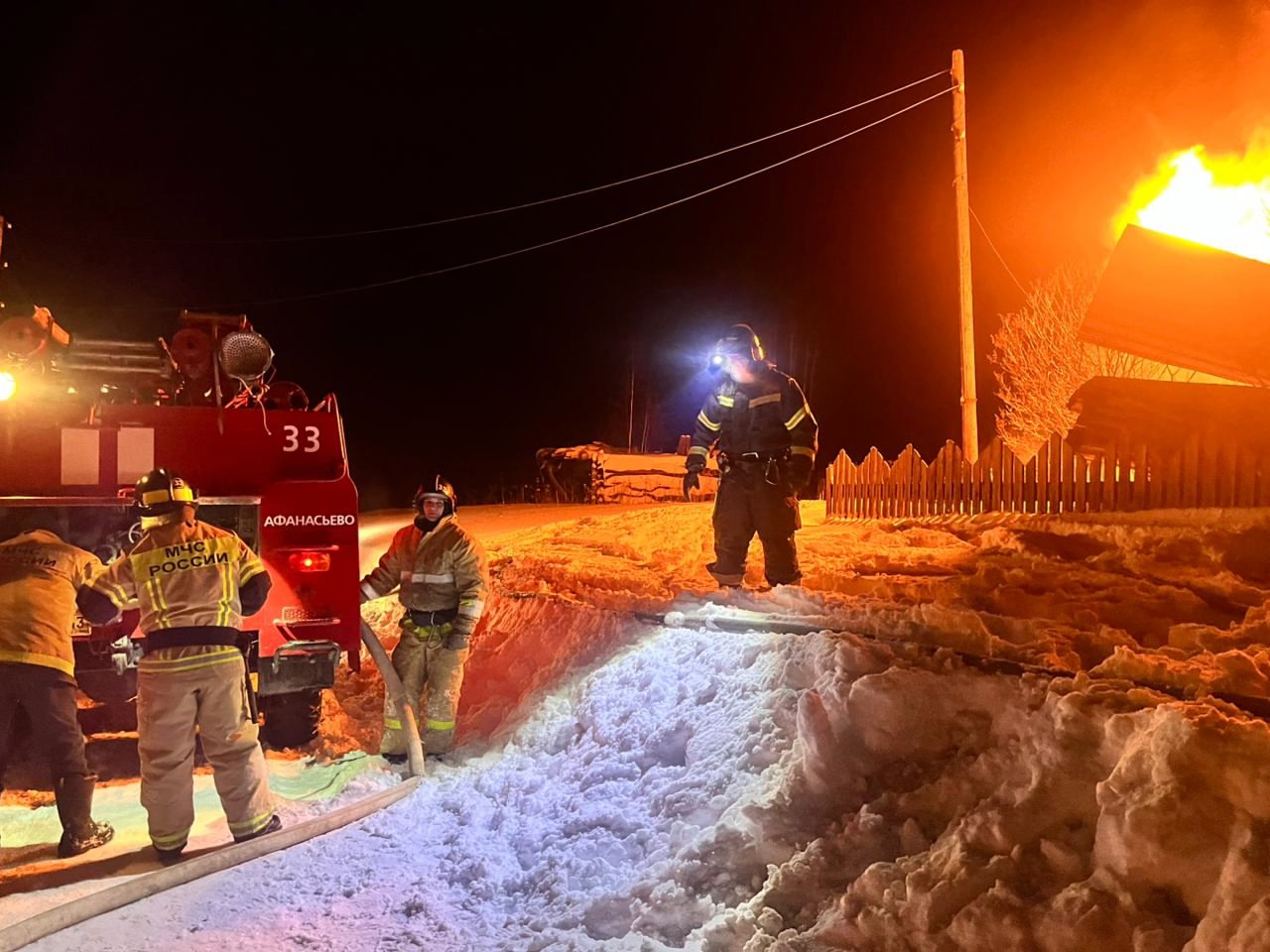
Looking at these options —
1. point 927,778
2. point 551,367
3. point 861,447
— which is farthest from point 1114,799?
point 551,367

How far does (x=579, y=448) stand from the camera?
2322 centimetres

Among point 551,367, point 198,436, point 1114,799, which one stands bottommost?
point 1114,799

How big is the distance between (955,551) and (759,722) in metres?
5.37

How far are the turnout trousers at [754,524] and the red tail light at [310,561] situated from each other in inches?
114

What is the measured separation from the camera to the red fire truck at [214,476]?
488 cm

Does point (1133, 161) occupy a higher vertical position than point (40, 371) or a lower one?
higher

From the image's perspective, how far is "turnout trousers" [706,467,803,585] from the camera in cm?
646

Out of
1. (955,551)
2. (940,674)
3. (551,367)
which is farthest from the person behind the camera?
(551,367)

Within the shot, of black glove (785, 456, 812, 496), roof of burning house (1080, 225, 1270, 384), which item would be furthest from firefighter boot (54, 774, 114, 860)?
roof of burning house (1080, 225, 1270, 384)

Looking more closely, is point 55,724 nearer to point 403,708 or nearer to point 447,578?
point 403,708

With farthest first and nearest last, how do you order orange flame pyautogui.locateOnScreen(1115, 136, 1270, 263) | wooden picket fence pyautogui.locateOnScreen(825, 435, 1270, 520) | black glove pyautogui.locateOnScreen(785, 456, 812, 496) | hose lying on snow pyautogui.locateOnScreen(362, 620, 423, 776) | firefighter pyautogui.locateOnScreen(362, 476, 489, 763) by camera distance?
1. orange flame pyautogui.locateOnScreen(1115, 136, 1270, 263)
2. wooden picket fence pyautogui.locateOnScreen(825, 435, 1270, 520)
3. black glove pyautogui.locateOnScreen(785, 456, 812, 496)
4. firefighter pyautogui.locateOnScreen(362, 476, 489, 763)
5. hose lying on snow pyautogui.locateOnScreen(362, 620, 423, 776)

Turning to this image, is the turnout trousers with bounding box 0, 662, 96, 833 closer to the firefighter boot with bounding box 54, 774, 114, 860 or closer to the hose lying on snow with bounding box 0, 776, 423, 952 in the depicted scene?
the firefighter boot with bounding box 54, 774, 114, 860

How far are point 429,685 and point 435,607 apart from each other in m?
0.50

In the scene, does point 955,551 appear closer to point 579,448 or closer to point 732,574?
point 732,574
